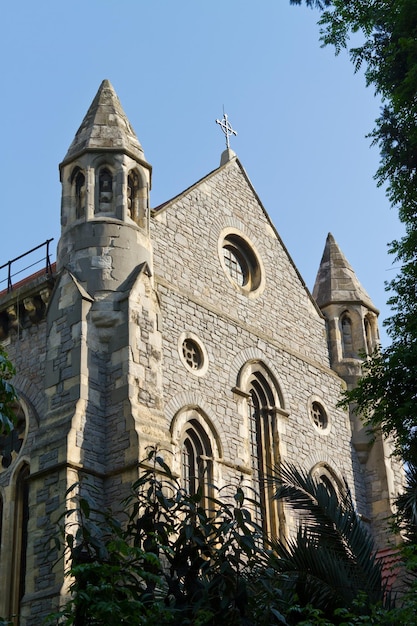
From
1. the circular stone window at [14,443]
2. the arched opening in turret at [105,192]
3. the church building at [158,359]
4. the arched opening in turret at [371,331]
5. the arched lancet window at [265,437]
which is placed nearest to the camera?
the church building at [158,359]

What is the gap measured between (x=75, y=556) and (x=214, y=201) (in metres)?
12.9

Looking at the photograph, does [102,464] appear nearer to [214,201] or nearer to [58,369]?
[58,369]

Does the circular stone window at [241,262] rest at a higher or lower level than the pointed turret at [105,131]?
lower

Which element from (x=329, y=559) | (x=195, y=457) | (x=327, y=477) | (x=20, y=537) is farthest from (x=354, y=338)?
(x=329, y=559)

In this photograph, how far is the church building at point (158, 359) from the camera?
A: 16.4 m

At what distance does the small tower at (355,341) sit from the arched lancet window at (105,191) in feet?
21.6

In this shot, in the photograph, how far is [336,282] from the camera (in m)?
24.7

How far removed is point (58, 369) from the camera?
56.6 feet

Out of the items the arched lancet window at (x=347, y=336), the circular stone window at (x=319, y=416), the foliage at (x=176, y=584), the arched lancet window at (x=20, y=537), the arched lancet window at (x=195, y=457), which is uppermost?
the arched lancet window at (x=347, y=336)

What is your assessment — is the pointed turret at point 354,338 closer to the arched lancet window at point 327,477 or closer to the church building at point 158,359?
the church building at point 158,359

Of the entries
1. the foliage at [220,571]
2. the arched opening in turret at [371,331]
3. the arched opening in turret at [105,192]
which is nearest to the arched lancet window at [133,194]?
the arched opening in turret at [105,192]

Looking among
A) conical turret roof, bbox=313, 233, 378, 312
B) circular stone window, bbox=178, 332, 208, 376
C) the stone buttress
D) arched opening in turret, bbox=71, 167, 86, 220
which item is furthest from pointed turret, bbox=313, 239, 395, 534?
arched opening in turret, bbox=71, 167, 86, 220

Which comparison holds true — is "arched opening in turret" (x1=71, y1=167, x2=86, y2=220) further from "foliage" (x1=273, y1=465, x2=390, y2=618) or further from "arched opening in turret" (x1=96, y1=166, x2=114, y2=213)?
"foliage" (x1=273, y1=465, x2=390, y2=618)

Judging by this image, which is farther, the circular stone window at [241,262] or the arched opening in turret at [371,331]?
the arched opening in turret at [371,331]
